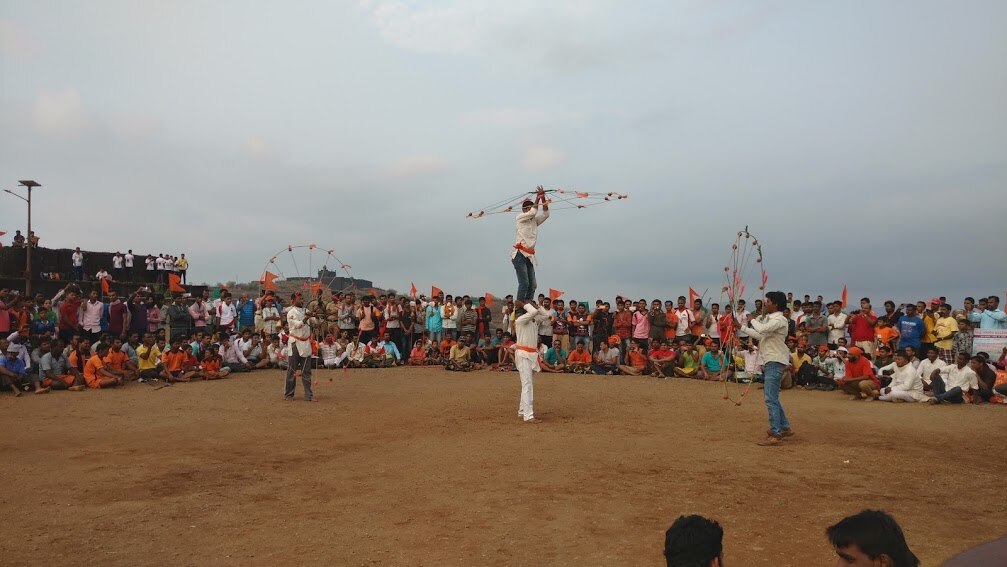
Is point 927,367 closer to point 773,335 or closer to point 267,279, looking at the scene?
point 773,335

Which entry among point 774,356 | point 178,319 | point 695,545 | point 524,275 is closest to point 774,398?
point 774,356

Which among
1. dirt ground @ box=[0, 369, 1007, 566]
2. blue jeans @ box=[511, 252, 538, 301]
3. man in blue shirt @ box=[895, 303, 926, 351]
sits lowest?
dirt ground @ box=[0, 369, 1007, 566]

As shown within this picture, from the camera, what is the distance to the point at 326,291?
867 inches

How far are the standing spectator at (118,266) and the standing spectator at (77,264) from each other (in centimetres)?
134

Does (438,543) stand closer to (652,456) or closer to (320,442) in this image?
(652,456)

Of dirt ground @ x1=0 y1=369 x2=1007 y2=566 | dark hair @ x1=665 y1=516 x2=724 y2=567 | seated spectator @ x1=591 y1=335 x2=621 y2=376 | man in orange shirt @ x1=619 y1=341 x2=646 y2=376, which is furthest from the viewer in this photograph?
seated spectator @ x1=591 y1=335 x2=621 y2=376

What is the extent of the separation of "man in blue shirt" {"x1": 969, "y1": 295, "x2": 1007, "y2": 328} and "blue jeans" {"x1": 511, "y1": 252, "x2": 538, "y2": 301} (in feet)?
34.9

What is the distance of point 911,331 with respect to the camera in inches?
671

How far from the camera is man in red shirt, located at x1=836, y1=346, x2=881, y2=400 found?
15.3 metres

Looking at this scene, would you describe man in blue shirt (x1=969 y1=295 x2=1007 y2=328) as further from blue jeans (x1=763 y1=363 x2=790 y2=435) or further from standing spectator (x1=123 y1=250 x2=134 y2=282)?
standing spectator (x1=123 y1=250 x2=134 y2=282)

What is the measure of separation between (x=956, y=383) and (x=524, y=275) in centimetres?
881

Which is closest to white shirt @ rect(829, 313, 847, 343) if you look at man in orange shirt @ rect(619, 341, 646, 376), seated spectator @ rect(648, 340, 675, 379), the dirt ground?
seated spectator @ rect(648, 340, 675, 379)

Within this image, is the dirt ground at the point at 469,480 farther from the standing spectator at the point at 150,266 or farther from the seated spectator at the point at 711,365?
the standing spectator at the point at 150,266

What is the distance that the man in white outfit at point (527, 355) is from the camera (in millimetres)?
12430
